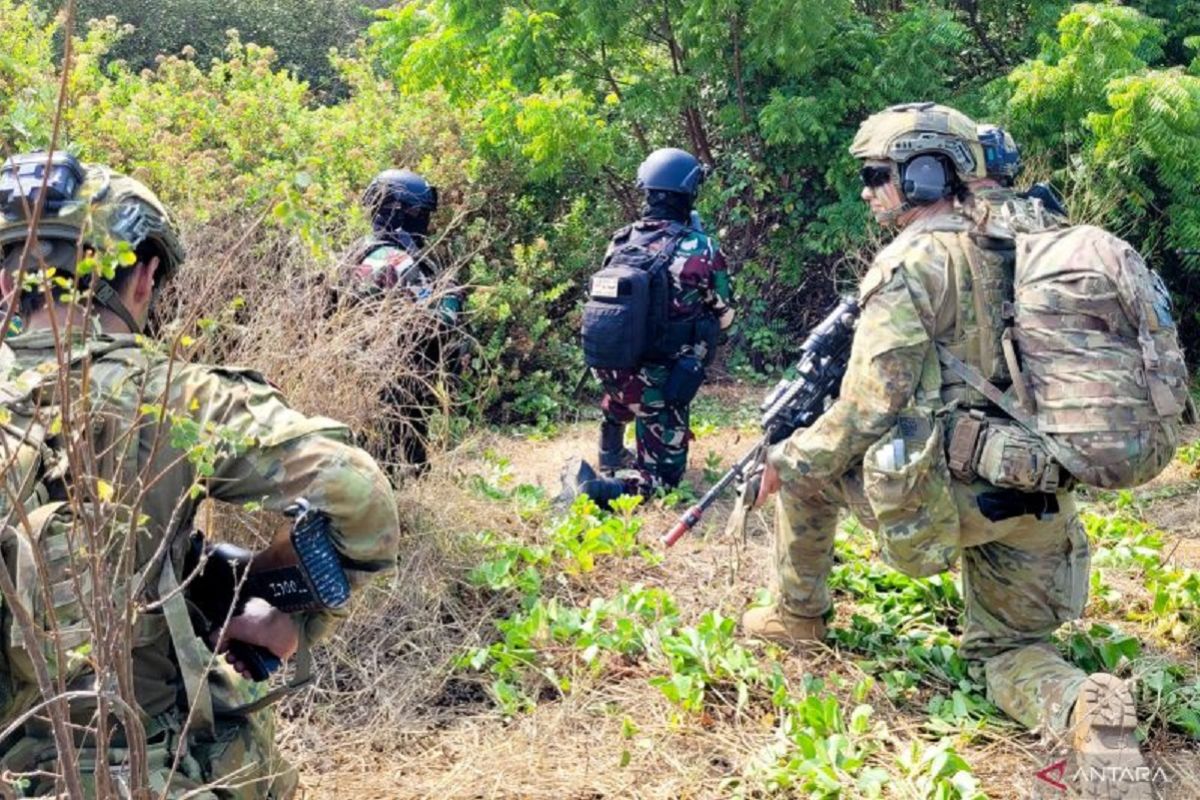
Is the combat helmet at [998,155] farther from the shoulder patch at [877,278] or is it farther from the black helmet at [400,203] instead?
the black helmet at [400,203]

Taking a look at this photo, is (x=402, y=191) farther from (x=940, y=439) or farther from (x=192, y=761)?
(x=192, y=761)

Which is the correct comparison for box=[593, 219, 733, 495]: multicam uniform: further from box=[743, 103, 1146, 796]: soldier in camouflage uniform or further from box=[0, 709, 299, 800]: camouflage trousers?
box=[0, 709, 299, 800]: camouflage trousers

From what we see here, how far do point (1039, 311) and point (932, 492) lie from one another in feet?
2.00

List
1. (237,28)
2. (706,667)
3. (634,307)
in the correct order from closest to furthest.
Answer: (706,667), (634,307), (237,28)

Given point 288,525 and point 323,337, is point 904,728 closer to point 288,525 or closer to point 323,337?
point 288,525

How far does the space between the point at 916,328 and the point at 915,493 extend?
49 cm

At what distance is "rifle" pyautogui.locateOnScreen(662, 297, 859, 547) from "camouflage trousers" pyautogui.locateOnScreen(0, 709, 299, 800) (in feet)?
7.63

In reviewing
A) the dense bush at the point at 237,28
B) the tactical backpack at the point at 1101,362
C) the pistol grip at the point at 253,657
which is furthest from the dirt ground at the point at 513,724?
the dense bush at the point at 237,28

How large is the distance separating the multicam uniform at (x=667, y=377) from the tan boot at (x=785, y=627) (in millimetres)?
2127

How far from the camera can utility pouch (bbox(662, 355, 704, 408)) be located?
6.35m

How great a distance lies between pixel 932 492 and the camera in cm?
364

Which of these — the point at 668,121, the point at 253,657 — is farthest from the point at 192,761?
the point at 668,121

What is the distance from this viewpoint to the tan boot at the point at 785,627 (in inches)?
167

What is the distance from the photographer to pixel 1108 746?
10.5 feet
